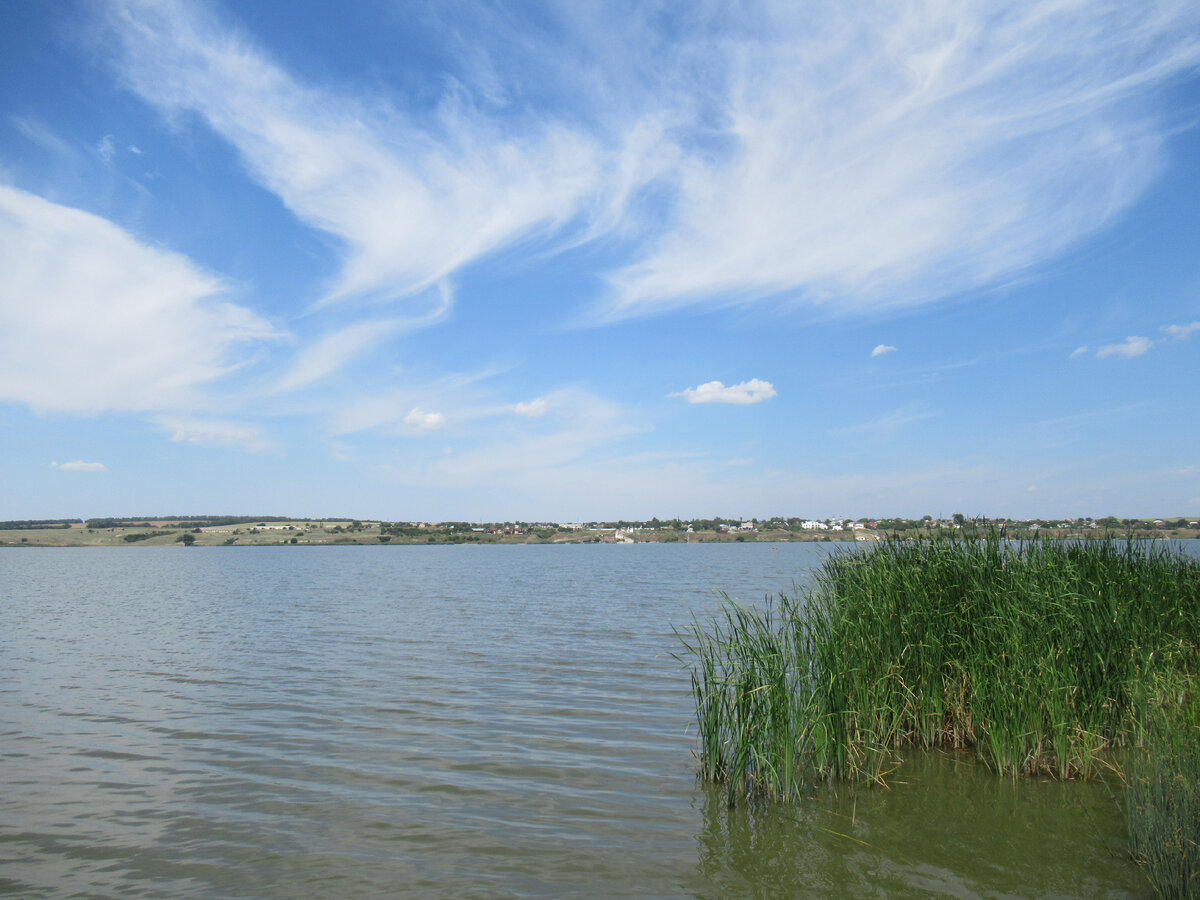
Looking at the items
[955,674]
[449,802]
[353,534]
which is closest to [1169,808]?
[955,674]

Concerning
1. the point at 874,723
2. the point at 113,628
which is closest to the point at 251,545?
the point at 113,628

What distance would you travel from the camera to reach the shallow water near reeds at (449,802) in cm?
638

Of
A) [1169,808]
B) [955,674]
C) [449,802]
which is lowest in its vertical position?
[449,802]

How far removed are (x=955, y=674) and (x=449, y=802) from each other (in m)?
6.63

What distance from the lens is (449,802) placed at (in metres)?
8.30

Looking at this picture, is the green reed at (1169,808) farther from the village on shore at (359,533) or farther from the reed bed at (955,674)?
the village on shore at (359,533)

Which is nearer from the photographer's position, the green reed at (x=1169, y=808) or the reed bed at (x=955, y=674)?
the green reed at (x=1169, y=808)

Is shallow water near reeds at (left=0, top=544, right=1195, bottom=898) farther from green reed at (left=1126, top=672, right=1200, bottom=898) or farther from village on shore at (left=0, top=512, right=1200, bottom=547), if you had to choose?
village on shore at (left=0, top=512, right=1200, bottom=547)

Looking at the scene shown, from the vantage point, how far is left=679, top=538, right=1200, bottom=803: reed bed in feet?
25.9

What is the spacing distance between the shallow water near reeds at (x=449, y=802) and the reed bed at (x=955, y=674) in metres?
0.46

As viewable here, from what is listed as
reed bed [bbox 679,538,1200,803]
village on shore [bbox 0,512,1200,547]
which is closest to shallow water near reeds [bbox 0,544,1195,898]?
reed bed [bbox 679,538,1200,803]

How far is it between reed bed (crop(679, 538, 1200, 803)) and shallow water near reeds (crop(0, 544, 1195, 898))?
0.46 m

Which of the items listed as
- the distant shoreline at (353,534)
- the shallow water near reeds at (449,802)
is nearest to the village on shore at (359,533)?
the distant shoreline at (353,534)

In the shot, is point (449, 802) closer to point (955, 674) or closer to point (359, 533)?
point (955, 674)
